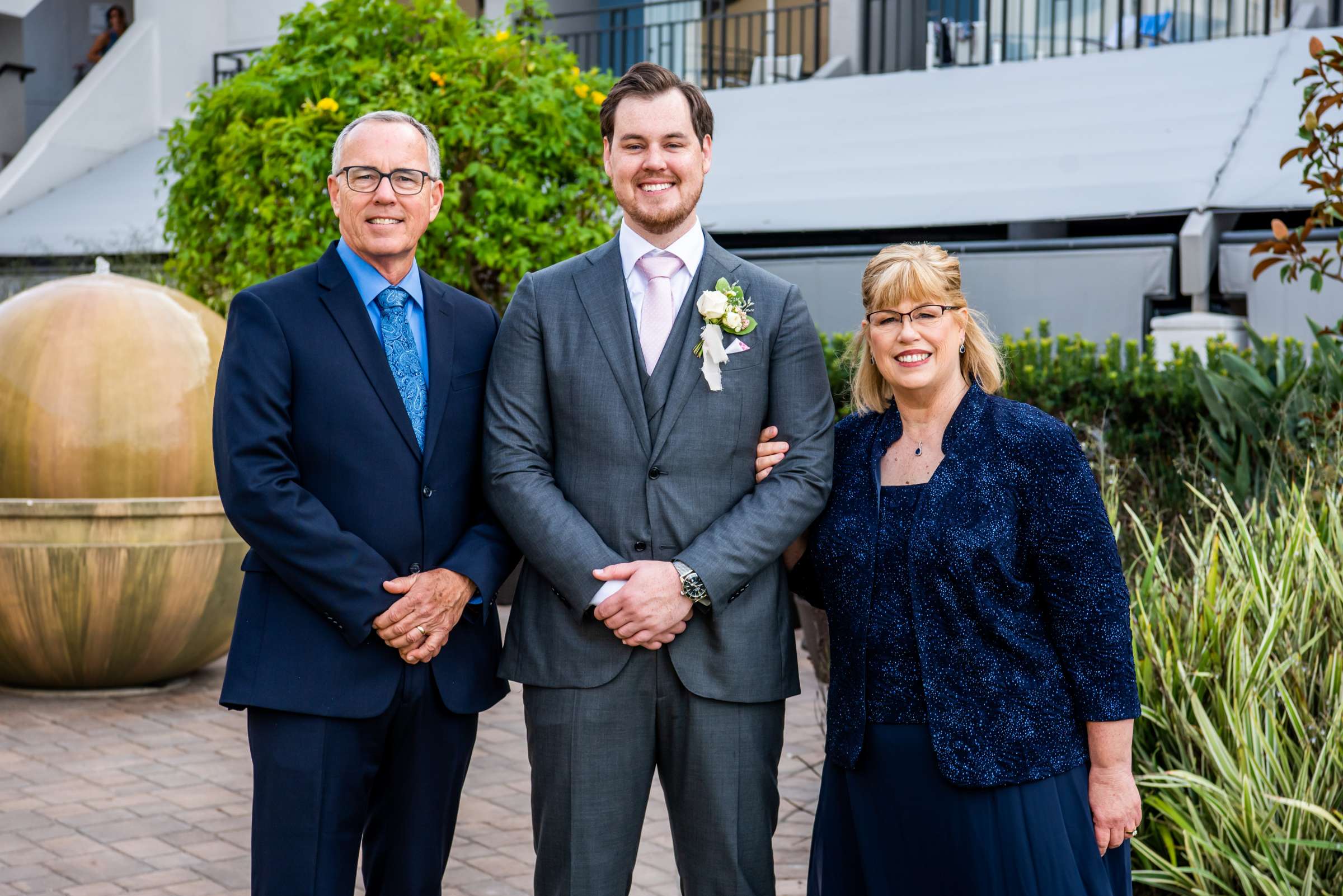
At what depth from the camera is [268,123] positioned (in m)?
7.79

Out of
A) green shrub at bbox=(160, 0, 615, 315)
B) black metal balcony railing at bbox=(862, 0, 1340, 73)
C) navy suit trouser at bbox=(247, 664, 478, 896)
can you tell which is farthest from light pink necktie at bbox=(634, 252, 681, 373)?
black metal balcony railing at bbox=(862, 0, 1340, 73)

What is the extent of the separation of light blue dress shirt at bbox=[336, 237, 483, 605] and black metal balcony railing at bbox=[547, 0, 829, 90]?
40.2ft

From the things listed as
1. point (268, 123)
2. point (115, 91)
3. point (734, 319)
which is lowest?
point (734, 319)

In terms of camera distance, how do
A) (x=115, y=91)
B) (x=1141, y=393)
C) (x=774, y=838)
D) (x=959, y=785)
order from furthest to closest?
(x=115, y=91), (x=1141, y=393), (x=774, y=838), (x=959, y=785)

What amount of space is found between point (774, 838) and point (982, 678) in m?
2.25

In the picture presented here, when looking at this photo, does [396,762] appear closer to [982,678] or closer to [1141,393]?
[982,678]

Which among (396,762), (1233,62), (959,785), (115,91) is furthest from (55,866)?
(115,91)

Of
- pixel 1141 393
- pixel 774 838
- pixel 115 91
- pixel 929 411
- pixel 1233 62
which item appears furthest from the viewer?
pixel 115 91

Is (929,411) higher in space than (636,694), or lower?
→ higher

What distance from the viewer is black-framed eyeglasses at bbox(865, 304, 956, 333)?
2.87m

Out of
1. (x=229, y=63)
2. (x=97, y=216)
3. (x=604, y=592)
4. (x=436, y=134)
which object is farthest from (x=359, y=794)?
(x=229, y=63)

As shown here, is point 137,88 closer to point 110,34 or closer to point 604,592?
point 110,34

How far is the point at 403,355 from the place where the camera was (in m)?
3.10

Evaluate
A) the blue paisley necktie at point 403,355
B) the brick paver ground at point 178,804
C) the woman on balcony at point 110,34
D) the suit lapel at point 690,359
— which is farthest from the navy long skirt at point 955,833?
the woman on balcony at point 110,34
